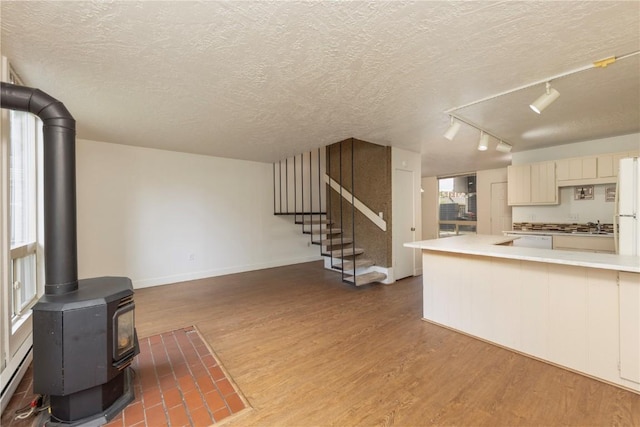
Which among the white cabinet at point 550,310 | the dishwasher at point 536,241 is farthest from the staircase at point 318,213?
the dishwasher at point 536,241

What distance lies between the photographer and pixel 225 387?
197cm

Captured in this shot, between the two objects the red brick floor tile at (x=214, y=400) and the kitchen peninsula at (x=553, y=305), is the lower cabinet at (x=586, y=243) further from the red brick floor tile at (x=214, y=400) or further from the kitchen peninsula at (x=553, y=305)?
the red brick floor tile at (x=214, y=400)

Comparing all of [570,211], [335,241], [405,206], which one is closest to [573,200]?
[570,211]

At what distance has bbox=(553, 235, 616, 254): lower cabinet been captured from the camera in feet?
13.4

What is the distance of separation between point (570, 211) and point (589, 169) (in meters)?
0.87

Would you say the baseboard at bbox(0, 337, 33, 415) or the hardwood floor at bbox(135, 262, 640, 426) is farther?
the baseboard at bbox(0, 337, 33, 415)

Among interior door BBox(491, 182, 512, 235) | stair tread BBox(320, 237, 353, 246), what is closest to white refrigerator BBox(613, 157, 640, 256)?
stair tread BBox(320, 237, 353, 246)

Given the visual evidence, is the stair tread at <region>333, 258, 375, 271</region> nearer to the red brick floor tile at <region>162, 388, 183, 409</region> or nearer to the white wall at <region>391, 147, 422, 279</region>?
the white wall at <region>391, 147, 422, 279</region>

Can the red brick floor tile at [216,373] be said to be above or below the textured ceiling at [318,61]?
below

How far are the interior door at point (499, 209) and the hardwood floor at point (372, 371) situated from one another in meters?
4.95

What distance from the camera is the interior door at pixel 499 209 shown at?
6844mm

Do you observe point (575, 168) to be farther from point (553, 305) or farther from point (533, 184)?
point (553, 305)

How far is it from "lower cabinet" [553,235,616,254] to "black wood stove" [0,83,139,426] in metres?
6.28

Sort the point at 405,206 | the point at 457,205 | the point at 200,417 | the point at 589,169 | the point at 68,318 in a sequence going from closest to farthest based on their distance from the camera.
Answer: the point at 68,318, the point at 200,417, the point at 589,169, the point at 405,206, the point at 457,205
